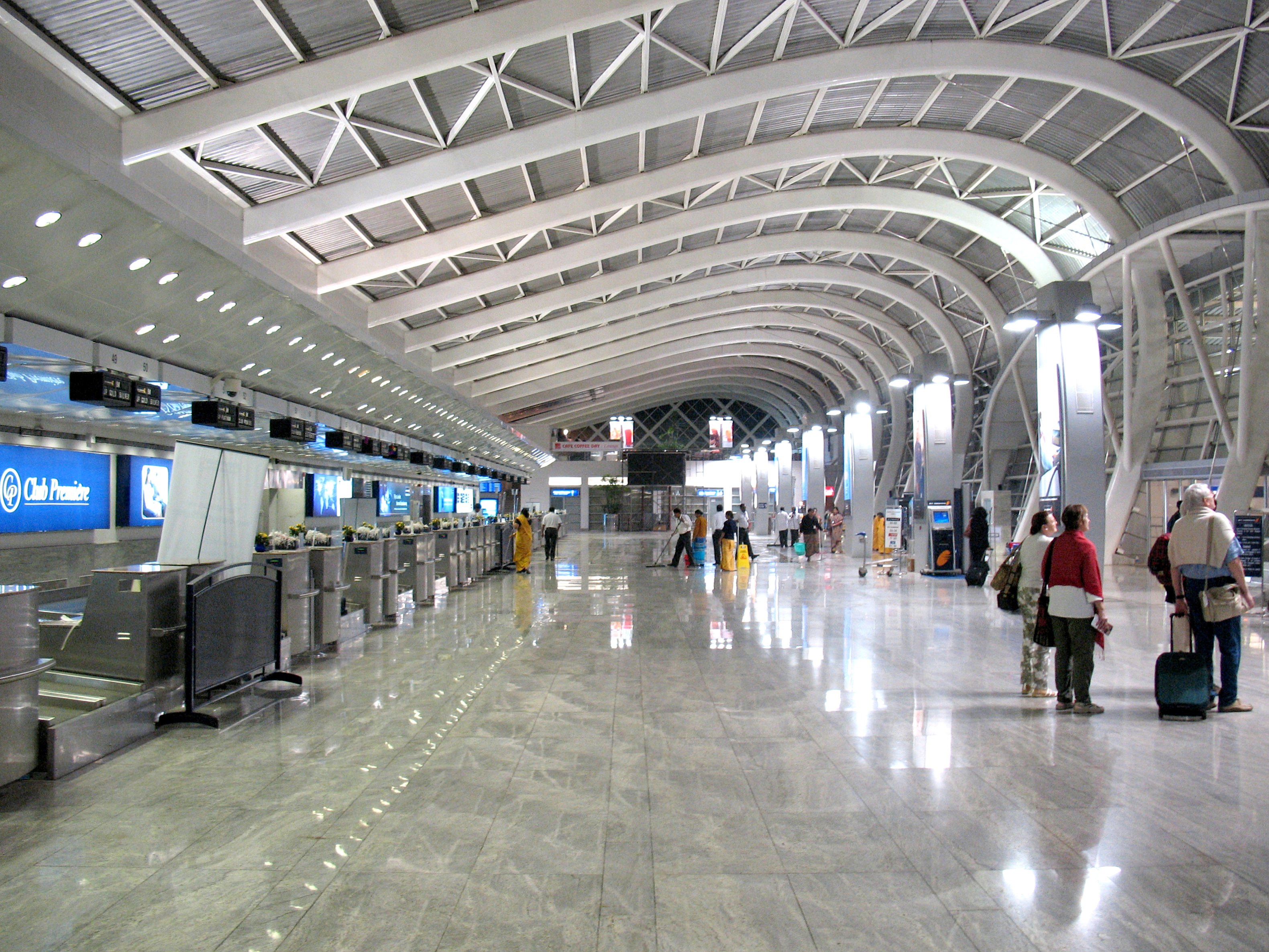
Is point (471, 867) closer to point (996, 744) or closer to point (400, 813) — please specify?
point (400, 813)

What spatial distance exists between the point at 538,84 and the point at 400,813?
37.7 feet

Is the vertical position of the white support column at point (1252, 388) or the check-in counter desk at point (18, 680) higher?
the white support column at point (1252, 388)

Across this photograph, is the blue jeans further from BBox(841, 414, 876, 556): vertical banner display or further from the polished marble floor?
BBox(841, 414, 876, 556): vertical banner display

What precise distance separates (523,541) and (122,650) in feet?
45.8

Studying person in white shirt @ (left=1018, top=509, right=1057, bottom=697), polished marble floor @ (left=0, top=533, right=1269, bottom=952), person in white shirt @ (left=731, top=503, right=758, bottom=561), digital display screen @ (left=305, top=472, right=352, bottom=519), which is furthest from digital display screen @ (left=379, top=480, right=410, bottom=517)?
person in white shirt @ (left=1018, top=509, right=1057, bottom=697)

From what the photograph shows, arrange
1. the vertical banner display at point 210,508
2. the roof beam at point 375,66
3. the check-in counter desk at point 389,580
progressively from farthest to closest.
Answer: the check-in counter desk at point 389,580
the roof beam at point 375,66
the vertical banner display at point 210,508

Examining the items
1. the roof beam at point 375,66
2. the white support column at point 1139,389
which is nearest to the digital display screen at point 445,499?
the white support column at point 1139,389

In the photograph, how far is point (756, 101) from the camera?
14.2 m

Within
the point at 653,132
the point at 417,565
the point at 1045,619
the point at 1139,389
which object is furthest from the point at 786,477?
the point at 1045,619

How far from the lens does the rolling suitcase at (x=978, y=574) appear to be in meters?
17.2

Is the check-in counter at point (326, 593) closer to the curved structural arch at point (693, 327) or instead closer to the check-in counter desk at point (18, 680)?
the check-in counter desk at point (18, 680)

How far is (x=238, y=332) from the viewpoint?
12.0 meters

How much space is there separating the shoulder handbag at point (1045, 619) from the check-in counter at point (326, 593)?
7227 mm

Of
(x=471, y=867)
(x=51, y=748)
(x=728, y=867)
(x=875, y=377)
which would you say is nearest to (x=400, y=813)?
(x=471, y=867)
